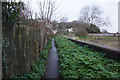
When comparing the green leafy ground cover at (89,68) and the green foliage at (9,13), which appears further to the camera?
the green leafy ground cover at (89,68)

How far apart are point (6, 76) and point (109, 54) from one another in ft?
11.2

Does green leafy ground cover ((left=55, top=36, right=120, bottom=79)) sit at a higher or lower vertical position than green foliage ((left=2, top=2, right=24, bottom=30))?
lower

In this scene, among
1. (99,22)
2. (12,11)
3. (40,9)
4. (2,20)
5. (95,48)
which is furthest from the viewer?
(99,22)

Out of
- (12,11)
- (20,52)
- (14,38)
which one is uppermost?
(12,11)

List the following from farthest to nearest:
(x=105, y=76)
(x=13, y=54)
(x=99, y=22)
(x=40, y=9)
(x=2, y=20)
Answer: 1. (x=99, y=22)
2. (x=40, y=9)
3. (x=105, y=76)
4. (x=13, y=54)
5. (x=2, y=20)

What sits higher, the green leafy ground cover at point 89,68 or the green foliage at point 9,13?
the green foliage at point 9,13

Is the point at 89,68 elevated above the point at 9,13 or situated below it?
below

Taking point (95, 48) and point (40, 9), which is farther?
point (40, 9)

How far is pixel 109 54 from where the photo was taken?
10.8 ft

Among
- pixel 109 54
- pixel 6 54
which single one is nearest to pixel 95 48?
pixel 109 54

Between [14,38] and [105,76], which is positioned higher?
[14,38]

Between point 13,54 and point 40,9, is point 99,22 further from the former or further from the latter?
point 13,54

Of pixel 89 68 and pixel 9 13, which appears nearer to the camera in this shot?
pixel 9 13

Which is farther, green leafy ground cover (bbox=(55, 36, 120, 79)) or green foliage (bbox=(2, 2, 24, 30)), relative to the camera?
green leafy ground cover (bbox=(55, 36, 120, 79))
